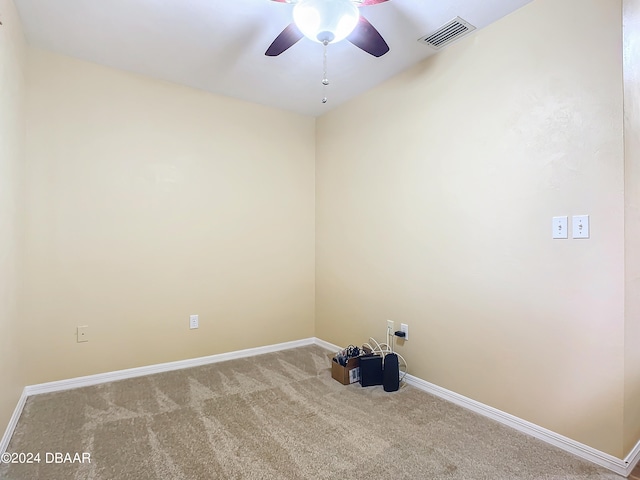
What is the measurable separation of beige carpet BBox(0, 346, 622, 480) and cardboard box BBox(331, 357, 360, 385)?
57 millimetres

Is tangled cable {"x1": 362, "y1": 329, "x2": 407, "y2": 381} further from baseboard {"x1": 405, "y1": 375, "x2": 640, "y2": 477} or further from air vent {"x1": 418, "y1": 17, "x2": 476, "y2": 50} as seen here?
air vent {"x1": 418, "y1": 17, "x2": 476, "y2": 50}

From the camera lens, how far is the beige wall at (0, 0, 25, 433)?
1811 millimetres

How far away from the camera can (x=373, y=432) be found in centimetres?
197

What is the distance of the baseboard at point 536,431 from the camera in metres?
1.63

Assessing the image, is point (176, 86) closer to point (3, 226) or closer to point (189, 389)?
point (3, 226)

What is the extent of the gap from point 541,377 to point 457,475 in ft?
2.45

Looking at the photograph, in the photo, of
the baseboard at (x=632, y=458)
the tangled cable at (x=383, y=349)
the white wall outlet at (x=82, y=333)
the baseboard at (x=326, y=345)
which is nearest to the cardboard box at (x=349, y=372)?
the tangled cable at (x=383, y=349)

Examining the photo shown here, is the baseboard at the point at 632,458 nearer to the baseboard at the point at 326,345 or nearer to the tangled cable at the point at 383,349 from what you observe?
the tangled cable at the point at 383,349

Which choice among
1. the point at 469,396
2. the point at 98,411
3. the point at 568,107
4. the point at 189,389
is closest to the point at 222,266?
the point at 189,389

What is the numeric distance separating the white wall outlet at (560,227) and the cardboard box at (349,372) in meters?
1.60

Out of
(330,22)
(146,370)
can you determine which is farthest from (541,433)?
Result: (146,370)

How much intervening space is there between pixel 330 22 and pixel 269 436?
2.22 m

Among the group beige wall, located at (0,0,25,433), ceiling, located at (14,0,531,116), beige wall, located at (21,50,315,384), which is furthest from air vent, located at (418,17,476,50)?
beige wall, located at (0,0,25,433)

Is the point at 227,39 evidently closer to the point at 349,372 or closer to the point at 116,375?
the point at 349,372
